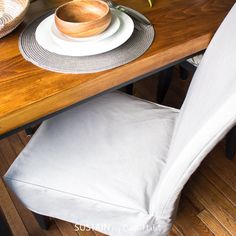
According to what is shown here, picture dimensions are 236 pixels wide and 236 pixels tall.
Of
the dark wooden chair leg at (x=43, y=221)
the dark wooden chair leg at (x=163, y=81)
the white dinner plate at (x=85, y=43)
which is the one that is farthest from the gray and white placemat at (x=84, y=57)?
the dark wooden chair leg at (x=163, y=81)

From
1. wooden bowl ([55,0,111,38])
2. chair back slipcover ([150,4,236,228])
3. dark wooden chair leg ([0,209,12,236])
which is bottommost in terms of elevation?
dark wooden chair leg ([0,209,12,236])

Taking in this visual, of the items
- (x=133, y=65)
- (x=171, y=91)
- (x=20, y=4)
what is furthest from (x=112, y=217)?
(x=171, y=91)

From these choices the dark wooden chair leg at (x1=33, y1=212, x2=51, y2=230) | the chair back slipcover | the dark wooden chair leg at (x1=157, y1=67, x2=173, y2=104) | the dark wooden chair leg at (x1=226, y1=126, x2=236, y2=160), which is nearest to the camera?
the chair back slipcover

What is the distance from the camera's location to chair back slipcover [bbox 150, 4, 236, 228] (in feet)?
1.36

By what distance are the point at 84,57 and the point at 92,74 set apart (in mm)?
61

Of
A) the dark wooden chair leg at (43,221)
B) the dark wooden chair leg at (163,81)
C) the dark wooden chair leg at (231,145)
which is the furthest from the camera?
the dark wooden chair leg at (163,81)

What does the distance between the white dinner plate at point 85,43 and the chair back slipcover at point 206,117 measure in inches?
8.1

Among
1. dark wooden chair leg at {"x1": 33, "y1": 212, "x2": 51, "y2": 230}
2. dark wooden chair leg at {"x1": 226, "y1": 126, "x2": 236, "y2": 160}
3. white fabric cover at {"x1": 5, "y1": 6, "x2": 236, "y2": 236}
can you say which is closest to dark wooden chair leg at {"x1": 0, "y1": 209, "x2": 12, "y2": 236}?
white fabric cover at {"x1": 5, "y1": 6, "x2": 236, "y2": 236}

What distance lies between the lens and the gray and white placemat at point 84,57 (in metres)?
0.62

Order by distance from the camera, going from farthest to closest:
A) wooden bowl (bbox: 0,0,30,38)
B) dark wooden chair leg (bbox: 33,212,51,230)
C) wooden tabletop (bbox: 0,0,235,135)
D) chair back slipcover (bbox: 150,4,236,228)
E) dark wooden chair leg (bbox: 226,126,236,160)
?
dark wooden chair leg (bbox: 226,126,236,160) < dark wooden chair leg (bbox: 33,212,51,230) < wooden bowl (bbox: 0,0,30,38) < wooden tabletop (bbox: 0,0,235,135) < chair back slipcover (bbox: 150,4,236,228)

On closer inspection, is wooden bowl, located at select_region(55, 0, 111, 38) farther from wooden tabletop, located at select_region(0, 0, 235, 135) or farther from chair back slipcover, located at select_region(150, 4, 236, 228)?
chair back slipcover, located at select_region(150, 4, 236, 228)

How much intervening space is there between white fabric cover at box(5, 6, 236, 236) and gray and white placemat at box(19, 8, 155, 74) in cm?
16

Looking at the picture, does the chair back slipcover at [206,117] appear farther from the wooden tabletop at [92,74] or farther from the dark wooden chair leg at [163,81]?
the dark wooden chair leg at [163,81]

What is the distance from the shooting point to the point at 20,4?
0.76 meters
